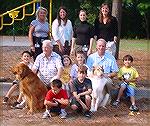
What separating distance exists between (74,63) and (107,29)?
3.09ft

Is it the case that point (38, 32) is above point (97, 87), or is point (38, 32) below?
above

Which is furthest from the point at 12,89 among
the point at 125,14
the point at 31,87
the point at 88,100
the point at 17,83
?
the point at 125,14

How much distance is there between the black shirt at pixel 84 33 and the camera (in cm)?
874

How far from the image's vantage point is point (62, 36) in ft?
29.6

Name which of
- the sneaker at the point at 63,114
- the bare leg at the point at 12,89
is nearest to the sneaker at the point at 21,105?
the bare leg at the point at 12,89

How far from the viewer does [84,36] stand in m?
8.80

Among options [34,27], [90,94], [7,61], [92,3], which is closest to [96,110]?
[90,94]

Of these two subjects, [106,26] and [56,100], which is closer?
[56,100]

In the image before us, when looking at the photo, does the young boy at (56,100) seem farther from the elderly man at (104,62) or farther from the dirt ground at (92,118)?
the elderly man at (104,62)

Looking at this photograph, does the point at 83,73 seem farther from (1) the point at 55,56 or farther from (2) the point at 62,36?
(2) the point at 62,36

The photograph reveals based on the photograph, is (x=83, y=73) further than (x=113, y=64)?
No

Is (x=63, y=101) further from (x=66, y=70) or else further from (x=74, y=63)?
(x=74, y=63)

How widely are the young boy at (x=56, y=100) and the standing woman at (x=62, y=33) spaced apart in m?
1.87

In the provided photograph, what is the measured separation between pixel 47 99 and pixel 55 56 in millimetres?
926
